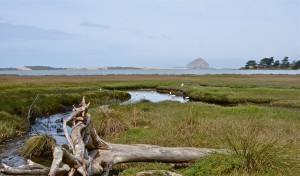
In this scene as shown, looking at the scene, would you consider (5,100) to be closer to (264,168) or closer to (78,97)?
(78,97)

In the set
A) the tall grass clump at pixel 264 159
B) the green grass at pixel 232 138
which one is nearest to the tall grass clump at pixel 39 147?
the green grass at pixel 232 138

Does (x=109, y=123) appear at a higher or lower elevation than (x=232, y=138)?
lower

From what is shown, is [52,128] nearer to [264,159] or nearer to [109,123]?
[109,123]

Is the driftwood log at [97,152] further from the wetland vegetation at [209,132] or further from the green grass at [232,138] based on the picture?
the green grass at [232,138]

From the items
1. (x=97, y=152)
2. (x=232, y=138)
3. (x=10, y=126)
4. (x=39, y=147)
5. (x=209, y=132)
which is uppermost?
(x=232, y=138)

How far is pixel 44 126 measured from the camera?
82.9 feet

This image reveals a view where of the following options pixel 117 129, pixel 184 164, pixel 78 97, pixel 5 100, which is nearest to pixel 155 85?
pixel 78 97

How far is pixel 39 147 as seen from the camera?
55.7 feet

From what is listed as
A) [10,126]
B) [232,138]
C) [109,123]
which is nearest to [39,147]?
[109,123]

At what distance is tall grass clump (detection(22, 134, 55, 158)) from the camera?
55.6 feet

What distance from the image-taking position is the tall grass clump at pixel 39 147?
16.9 metres

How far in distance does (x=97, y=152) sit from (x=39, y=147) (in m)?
5.35

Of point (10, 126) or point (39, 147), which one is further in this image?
point (10, 126)

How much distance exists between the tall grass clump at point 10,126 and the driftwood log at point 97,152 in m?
9.84
